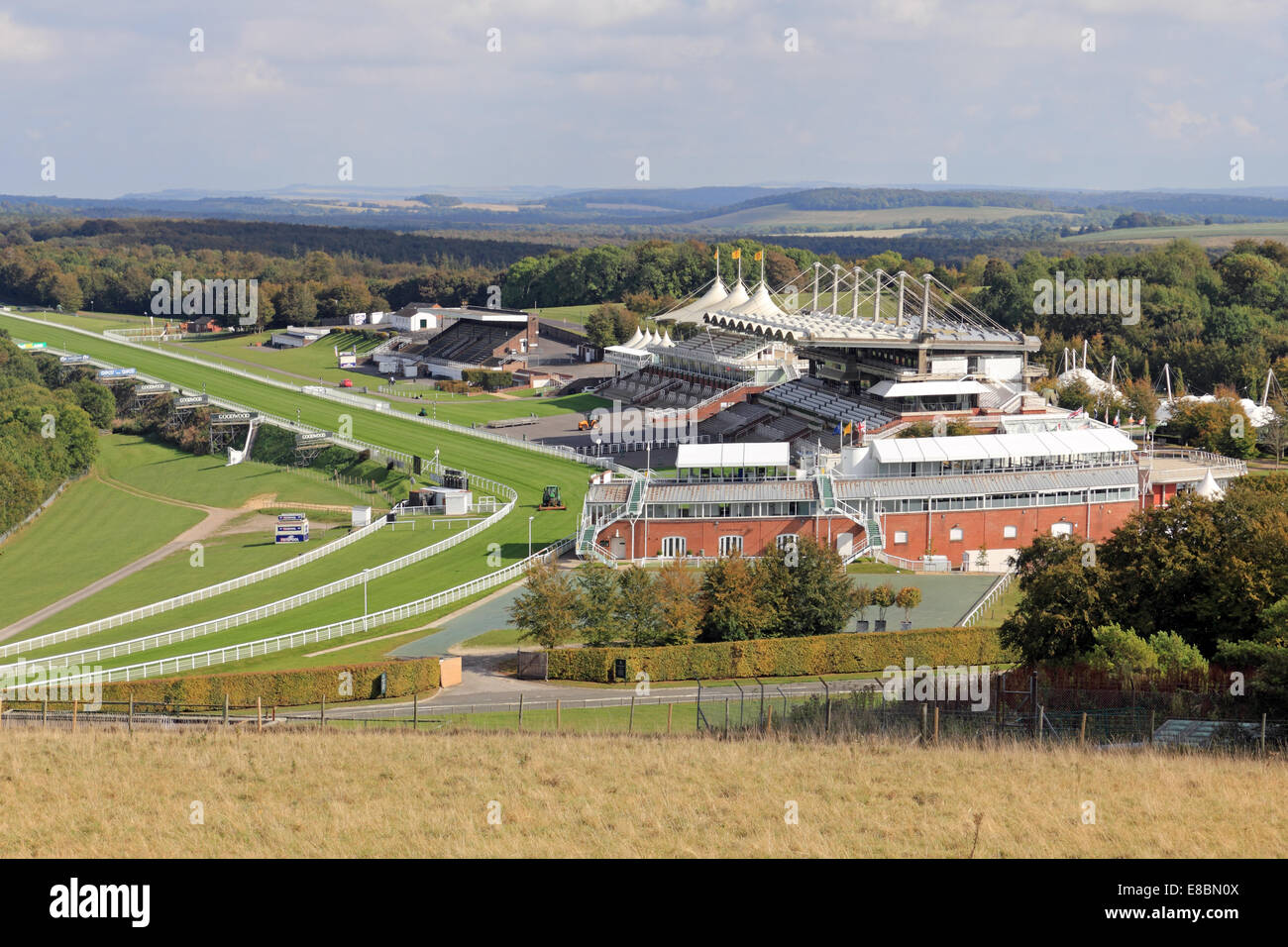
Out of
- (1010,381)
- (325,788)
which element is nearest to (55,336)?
(1010,381)

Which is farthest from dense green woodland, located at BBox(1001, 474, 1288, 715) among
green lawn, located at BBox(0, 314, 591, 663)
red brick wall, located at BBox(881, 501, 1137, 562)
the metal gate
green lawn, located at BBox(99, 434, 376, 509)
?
green lawn, located at BBox(99, 434, 376, 509)

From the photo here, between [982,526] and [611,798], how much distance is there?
41.2 m

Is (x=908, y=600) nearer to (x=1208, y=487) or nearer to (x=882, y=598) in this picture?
(x=882, y=598)

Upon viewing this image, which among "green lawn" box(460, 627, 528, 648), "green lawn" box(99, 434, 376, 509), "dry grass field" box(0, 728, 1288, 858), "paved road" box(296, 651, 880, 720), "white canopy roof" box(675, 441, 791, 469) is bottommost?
"green lawn" box(460, 627, 528, 648)

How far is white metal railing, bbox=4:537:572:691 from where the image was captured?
148 feet

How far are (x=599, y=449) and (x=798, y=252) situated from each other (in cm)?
11718

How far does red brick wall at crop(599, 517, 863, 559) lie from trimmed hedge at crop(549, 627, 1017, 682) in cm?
1711

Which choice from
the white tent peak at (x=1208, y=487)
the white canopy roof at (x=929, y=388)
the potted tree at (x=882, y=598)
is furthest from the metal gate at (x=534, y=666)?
the white canopy roof at (x=929, y=388)

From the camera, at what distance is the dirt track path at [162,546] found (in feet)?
192

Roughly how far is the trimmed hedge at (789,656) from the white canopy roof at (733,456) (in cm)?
1981

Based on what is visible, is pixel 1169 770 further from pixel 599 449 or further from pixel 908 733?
pixel 599 449

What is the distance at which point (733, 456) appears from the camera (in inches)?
2501

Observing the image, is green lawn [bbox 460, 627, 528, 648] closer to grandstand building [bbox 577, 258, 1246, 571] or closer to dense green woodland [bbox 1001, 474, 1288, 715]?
grandstand building [bbox 577, 258, 1246, 571]

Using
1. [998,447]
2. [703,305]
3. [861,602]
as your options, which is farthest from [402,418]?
[861,602]
